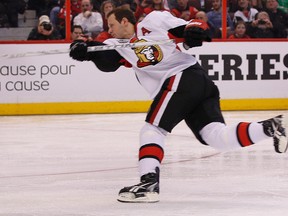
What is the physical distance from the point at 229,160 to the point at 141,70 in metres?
1.78

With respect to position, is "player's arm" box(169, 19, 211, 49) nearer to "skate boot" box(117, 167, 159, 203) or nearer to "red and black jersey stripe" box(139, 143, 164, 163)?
"red and black jersey stripe" box(139, 143, 164, 163)

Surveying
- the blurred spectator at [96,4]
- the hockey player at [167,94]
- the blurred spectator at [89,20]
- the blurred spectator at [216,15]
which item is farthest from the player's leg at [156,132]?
the blurred spectator at [216,15]

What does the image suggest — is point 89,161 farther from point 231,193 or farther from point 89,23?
point 89,23

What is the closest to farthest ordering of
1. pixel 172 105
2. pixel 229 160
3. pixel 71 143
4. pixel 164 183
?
1. pixel 172 105
2. pixel 164 183
3. pixel 229 160
4. pixel 71 143

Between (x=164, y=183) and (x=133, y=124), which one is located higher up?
(x=164, y=183)

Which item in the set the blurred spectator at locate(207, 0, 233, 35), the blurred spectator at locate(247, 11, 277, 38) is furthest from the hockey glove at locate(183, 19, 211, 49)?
the blurred spectator at locate(247, 11, 277, 38)

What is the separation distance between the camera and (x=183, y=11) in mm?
10523

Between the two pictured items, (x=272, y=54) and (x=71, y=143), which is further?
(x=272, y=54)

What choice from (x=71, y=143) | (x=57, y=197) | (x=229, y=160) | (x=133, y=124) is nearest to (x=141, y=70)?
(x=57, y=197)

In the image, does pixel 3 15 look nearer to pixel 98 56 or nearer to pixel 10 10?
pixel 10 10

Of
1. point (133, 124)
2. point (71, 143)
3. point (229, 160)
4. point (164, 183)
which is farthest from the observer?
point (133, 124)

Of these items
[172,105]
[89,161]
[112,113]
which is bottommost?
[112,113]

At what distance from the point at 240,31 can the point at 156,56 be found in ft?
20.1

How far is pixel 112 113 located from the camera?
10.5 meters
